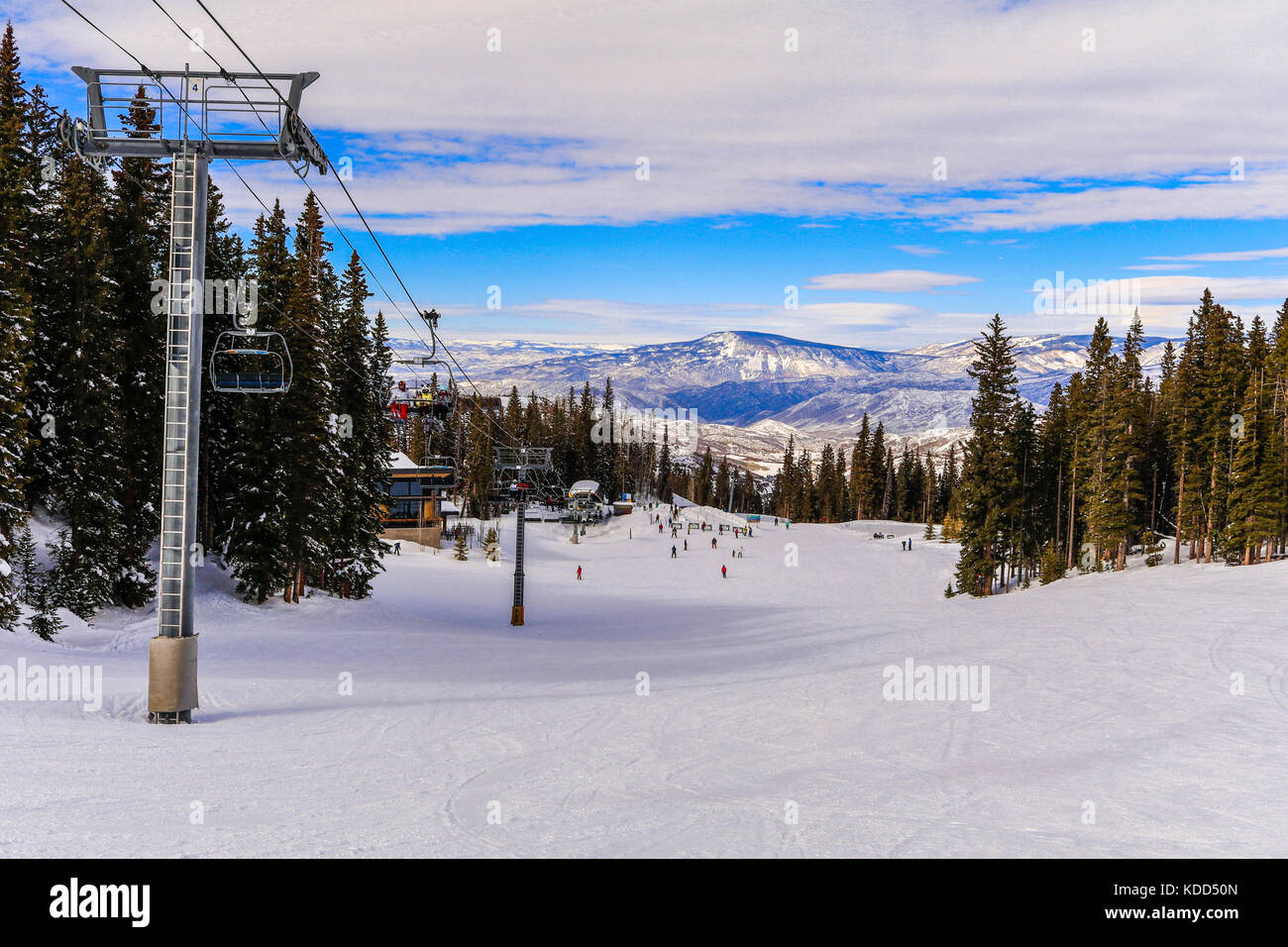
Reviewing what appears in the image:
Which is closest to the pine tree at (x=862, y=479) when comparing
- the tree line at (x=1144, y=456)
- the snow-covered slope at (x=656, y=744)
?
the tree line at (x=1144, y=456)

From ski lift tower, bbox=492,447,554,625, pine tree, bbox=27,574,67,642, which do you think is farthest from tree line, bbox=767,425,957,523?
pine tree, bbox=27,574,67,642

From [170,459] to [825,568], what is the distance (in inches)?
2504

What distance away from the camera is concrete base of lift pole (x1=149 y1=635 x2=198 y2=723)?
13.3 m

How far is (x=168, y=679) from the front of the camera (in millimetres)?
13336

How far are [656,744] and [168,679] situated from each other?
820cm

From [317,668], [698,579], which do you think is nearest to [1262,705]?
[317,668]

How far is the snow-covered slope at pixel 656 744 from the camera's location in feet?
31.3

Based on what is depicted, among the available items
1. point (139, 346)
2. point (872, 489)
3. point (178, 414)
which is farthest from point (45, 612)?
point (872, 489)

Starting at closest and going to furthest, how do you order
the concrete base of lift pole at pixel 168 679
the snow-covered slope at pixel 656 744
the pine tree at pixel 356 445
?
the snow-covered slope at pixel 656 744, the concrete base of lift pole at pixel 168 679, the pine tree at pixel 356 445

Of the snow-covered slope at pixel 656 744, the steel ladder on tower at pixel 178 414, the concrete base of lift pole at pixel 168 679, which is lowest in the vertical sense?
the snow-covered slope at pixel 656 744

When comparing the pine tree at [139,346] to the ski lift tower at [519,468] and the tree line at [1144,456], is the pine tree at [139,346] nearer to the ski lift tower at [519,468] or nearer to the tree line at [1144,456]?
the ski lift tower at [519,468]

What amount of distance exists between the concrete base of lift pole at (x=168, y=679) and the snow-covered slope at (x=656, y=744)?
Answer: 403mm

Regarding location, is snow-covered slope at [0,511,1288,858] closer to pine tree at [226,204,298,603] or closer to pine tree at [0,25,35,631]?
pine tree at [226,204,298,603]
